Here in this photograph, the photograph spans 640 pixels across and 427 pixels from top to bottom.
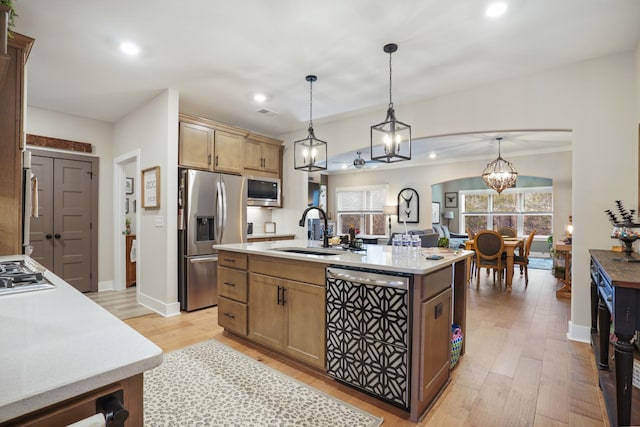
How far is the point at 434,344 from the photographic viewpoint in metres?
1.98

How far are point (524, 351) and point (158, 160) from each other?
14.3 ft

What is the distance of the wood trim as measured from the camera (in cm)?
430

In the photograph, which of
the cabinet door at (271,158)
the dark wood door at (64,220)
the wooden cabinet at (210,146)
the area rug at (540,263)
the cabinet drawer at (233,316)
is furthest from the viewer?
the area rug at (540,263)

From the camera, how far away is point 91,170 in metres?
4.85

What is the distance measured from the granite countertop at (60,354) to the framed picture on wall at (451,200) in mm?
10288

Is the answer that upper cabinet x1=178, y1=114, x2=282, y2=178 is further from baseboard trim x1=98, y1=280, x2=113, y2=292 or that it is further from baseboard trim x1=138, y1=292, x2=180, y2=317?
baseboard trim x1=98, y1=280, x2=113, y2=292

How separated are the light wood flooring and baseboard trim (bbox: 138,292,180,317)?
0.07 meters

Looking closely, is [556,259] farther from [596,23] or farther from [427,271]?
[427,271]

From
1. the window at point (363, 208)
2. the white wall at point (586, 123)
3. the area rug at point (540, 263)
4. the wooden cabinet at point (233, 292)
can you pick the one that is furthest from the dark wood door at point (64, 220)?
the area rug at point (540, 263)

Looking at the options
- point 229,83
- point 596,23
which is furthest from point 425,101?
point 229,83

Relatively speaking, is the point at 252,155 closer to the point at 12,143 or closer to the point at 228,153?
the point at 228,153

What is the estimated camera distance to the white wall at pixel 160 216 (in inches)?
149

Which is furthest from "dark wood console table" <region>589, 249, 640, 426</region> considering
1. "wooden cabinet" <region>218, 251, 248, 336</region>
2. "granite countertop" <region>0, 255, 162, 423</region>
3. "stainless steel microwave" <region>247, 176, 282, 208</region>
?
"stainless steel microwave" <region>247, 176, 282, 208</region>

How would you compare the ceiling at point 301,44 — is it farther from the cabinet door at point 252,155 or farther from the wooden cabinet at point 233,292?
the wooden cabinet at point 233,292
